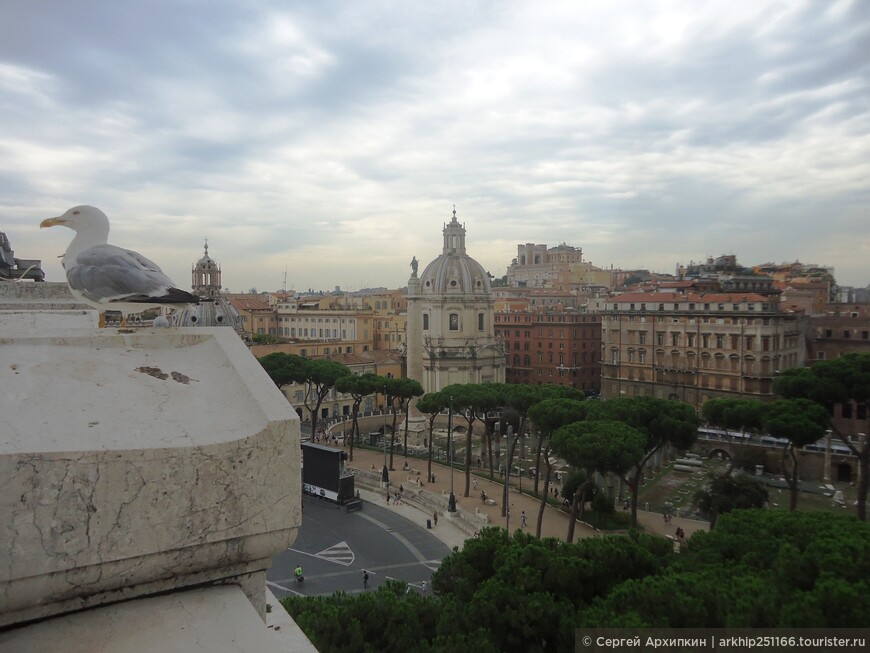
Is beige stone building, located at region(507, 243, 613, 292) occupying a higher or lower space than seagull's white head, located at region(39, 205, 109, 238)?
higher

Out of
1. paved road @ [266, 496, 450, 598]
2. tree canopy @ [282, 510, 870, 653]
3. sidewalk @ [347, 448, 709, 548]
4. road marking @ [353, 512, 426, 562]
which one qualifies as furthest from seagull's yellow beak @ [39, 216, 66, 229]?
sidewalk @ [347, 448, 709, 548]

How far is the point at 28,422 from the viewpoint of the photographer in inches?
85.2

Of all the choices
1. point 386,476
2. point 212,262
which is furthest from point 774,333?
point 212,262

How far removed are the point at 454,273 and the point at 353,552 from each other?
3174 centimetres

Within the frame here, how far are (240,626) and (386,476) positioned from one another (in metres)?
29.8

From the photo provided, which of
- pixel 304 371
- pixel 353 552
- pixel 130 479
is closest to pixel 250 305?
pixel 304 371

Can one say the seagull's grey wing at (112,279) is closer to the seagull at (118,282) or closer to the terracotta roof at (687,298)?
the seagull at (118,282)

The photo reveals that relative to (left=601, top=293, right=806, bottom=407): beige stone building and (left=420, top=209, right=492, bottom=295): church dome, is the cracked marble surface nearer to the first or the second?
(left=601, top=293, right=806, bottom=407): beige stone building

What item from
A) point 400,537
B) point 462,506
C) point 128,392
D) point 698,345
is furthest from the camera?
point 698,345

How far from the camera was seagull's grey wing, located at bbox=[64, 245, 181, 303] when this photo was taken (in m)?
4.66

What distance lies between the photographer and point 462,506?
94.0ft

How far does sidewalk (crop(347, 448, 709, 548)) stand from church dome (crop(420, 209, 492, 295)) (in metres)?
18.6

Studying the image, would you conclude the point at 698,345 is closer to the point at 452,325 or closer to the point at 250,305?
the point at 452,325

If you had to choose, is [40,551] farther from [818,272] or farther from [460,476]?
[818,272]
